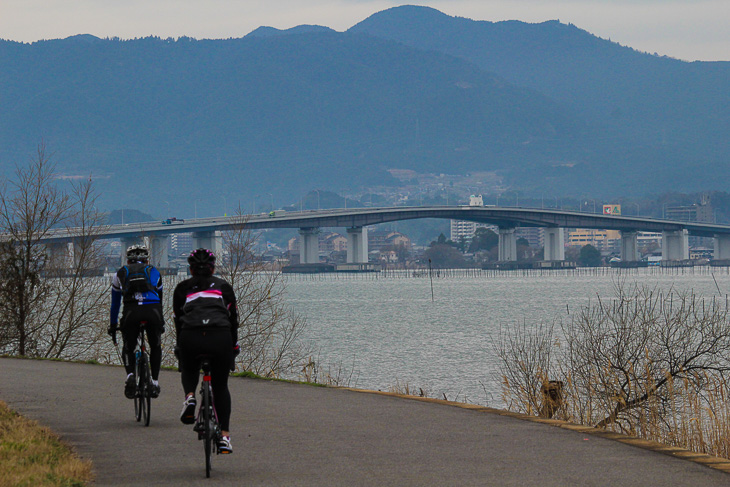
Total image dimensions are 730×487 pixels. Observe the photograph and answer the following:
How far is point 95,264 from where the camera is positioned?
95.0 feet

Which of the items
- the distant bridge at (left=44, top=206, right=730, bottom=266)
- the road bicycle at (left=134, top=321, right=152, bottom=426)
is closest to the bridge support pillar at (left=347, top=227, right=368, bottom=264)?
the distant bridge at (left=44, top=206, right=730, bottom=266)

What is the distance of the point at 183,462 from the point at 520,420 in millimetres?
4361

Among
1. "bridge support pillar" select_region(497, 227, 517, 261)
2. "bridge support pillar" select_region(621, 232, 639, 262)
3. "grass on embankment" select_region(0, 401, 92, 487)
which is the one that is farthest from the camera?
"bridge support pillar" select_region(621, 232, 639, 262)

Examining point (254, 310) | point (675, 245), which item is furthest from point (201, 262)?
point (675, 245)

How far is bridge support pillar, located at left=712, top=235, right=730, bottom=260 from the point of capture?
19350cm

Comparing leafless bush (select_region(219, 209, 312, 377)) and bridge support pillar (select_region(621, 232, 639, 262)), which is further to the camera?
bridge support pillar (select_region(621, 232, 639, 262))

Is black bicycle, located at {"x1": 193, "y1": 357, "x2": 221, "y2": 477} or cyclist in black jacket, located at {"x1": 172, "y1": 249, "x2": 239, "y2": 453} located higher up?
cyclist in black jacket, located at {"x1": 172, "y1": 249, "x2": 239, "y2": 453}

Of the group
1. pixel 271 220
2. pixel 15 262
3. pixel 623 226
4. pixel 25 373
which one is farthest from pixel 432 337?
pixel 623 226

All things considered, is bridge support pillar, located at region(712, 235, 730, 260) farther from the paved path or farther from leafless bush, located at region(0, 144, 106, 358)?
the paved path

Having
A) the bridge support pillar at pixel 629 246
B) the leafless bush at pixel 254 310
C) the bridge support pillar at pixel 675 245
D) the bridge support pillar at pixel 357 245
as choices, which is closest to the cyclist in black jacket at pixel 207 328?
the leafless bush at pixel 254 310

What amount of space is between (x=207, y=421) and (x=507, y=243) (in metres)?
180

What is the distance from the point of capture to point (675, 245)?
183 m

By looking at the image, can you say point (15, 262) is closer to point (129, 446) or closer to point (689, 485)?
point (129, 446)

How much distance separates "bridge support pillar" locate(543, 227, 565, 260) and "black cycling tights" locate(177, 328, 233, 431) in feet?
562
